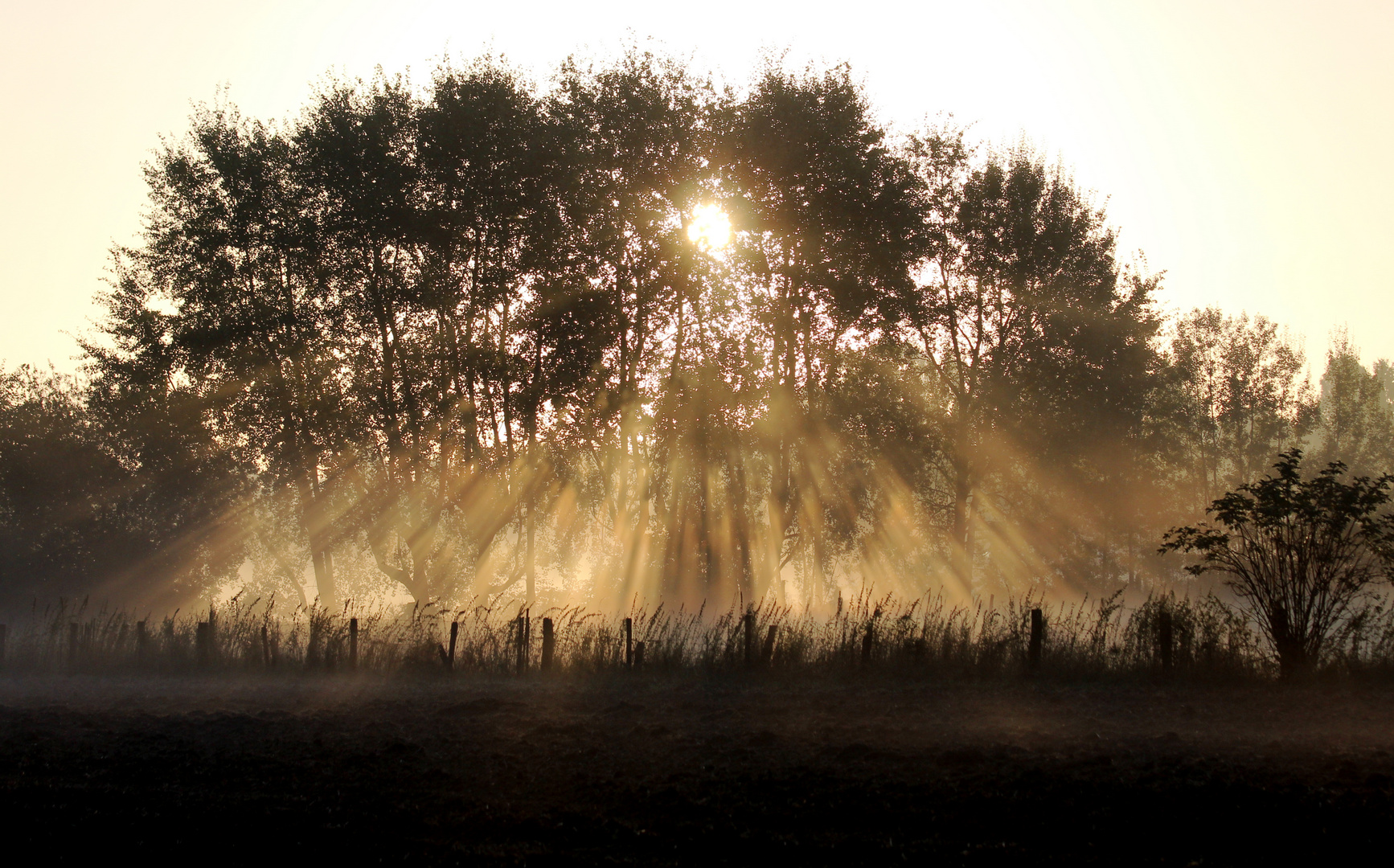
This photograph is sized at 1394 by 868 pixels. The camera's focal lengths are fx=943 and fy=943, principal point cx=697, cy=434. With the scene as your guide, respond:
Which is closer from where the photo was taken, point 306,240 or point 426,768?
point 426,768

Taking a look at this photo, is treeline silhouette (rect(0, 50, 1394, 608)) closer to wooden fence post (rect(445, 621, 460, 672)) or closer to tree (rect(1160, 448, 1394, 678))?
wooden fence post (rect(445, 621, 460, 672))

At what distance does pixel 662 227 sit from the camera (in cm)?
3016

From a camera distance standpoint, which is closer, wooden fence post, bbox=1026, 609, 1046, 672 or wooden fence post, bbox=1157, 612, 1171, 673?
wooden fence post, bbox=1157, 612, 1171, 673

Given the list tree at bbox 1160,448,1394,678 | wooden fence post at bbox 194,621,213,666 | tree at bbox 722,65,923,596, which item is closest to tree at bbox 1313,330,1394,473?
tree at bbox 722,65,923,596

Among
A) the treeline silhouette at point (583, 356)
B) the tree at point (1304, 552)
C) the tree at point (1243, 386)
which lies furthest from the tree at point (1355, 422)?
the tree at point (1304, 552)

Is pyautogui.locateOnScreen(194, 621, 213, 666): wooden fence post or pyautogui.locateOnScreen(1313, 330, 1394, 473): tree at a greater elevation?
pyautogui.locateOnScreen(1313, 330, 1394, 473): tree

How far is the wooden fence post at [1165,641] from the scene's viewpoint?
14898 millimetres

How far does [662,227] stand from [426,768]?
23.1 meters

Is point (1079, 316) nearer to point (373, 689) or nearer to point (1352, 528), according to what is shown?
point (1352, 528)

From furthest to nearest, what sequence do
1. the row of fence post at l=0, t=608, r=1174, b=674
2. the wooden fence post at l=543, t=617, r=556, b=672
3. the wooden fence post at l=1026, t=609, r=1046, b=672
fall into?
the wooden fence post at l=543, t=617, r=556, b=672 < the wooden fence post at l=1026, t=609, r=1046, b=672 < the row of fence post at l=0, t=608, r=1174, b=674

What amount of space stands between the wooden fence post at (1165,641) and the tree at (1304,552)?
3.07 ft

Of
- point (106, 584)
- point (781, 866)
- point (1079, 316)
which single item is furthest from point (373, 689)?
point (1079, 316)

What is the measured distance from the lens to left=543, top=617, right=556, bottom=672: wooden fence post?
1738 cm

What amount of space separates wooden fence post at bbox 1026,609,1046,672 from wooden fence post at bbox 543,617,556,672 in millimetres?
8371
